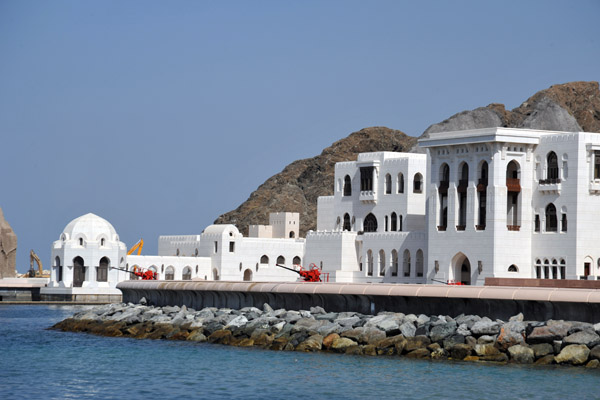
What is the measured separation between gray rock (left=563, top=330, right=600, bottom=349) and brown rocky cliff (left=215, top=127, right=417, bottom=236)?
112m

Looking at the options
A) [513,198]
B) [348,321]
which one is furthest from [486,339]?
[513,198]

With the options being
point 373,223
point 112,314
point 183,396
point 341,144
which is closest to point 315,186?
point 341,144

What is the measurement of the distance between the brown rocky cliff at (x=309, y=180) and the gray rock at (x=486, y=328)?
109478 millimetres

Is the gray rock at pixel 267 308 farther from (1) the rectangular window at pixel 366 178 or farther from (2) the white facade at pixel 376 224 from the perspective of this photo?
(1) the rectangular window at pixel 366 178

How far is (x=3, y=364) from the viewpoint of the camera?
46.5 m

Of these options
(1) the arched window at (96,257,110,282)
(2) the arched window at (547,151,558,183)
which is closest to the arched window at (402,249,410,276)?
(2) the arched window at (547,151,558,183)

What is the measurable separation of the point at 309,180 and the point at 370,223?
2960 inches

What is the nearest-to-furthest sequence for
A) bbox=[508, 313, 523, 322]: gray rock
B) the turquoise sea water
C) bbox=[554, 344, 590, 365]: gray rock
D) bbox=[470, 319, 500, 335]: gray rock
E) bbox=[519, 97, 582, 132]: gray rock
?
the turquoise sea water < bbox=[554, 344, 590, 365]: gray rock < bbox=[470, 319, 500, 335]: gray rock < bbox=[508, 313, 523, 322]: gray rock < bbox=[519, 97, 582, 132]: gray rock

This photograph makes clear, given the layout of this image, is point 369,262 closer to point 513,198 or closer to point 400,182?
point 400,182

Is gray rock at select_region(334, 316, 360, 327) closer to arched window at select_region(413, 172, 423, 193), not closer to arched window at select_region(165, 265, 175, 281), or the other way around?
arched window at select_region(413, 172, 423, 193)

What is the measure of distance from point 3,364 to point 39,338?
1268 cm

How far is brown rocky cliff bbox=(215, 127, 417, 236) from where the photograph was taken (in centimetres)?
15662

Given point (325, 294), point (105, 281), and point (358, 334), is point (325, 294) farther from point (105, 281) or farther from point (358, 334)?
point (105, 281)

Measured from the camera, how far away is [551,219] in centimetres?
7138
